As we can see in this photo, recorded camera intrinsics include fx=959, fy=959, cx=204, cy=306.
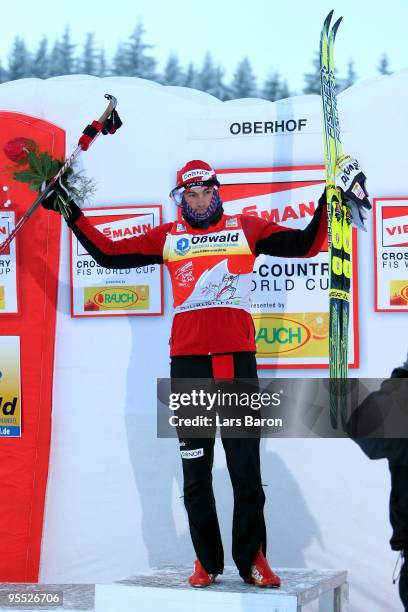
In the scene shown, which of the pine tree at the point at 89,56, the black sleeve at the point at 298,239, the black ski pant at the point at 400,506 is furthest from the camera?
the pine tree at the point at 89,56

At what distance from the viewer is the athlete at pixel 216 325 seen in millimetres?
3533

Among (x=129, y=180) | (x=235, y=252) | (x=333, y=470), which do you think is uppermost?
(x=129, y=180)

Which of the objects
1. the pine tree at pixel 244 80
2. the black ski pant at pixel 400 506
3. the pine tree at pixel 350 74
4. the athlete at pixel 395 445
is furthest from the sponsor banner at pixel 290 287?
the pine tree at pixel 350 74

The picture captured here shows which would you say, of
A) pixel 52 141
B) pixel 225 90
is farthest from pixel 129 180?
pixel 225 90

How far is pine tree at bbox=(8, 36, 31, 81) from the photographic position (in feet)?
88.6

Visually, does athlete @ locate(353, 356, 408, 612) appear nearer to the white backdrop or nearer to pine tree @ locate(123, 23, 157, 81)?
the white backdrop

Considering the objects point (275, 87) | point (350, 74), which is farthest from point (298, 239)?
point (350, 74)

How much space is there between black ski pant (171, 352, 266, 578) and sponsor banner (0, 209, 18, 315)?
1116 millimetres

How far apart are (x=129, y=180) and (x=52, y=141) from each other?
0.40 metres

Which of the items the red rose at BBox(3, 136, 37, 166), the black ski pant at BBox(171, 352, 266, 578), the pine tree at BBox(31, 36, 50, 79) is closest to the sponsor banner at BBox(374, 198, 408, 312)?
the black ski pant at BBox(171, 352, 266, 578)

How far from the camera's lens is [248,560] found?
11.5 ft

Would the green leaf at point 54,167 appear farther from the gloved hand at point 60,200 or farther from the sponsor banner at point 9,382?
the sponsor banner at point 9,382

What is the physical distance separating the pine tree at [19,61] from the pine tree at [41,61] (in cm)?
21

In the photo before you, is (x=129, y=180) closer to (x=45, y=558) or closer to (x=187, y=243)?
(x=187, y=243)
